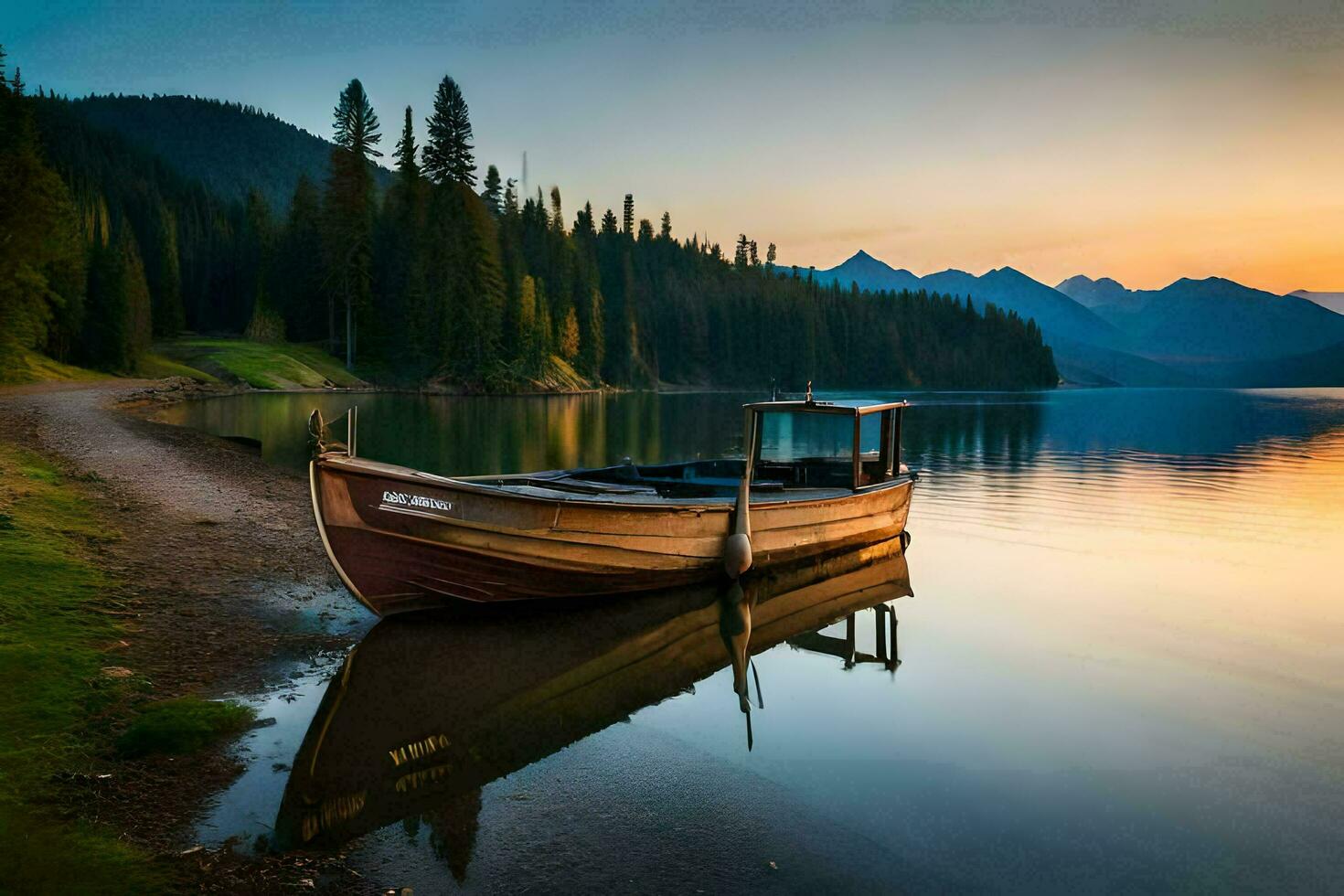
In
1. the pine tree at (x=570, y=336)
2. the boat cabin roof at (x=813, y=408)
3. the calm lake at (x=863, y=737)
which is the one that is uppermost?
the pine tree at (x=570, y=336)

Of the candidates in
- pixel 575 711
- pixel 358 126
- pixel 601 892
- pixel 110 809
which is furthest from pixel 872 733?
pixel 358 126

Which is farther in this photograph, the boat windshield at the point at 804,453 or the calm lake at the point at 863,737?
the boat windshield at the point at 804,453

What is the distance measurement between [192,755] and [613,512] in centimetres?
769

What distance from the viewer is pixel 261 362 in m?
82.0

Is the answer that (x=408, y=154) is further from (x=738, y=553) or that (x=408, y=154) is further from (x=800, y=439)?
(x=738, y=553)

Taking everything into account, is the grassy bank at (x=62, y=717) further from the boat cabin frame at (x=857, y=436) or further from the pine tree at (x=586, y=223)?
the pine tree at (x=586, y=223)

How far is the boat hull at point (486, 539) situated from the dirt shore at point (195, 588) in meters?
1.43

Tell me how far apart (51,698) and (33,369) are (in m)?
58.1

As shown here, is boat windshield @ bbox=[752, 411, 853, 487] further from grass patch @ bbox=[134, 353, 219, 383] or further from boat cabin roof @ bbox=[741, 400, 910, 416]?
grass patch @ bbox=[134, 353, 219, 383]

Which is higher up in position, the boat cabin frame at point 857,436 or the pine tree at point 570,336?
the pine tree at point 570,336

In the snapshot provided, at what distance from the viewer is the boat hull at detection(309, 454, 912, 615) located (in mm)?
13211

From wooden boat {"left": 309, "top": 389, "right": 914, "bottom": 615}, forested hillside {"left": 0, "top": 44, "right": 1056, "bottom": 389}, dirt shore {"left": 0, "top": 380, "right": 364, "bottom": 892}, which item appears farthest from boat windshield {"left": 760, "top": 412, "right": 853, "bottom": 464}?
forested hillside {"left": 0, "top": 44, "right": 1056, "bottom": 389}

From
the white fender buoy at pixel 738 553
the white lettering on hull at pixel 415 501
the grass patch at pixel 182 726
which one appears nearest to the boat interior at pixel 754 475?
the white fender buoy at pixel 738 553

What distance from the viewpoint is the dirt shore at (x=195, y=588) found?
23.3ft
